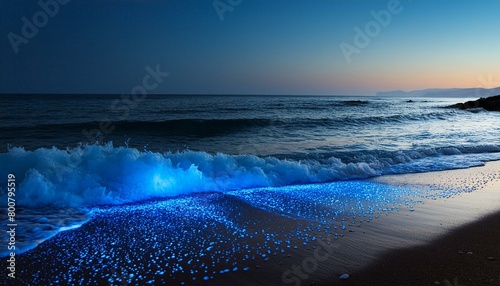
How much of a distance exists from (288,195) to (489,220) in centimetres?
344

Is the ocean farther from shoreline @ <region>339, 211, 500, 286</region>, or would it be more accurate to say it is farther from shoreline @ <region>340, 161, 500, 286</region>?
shoreline @ <region>339, 211, 500, 286</region>

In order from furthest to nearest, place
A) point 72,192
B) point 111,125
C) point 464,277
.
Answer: point 111,125 → point 72,192 → point 464,277

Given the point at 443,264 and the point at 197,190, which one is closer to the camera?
the point at 443,264

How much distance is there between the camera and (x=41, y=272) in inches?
136

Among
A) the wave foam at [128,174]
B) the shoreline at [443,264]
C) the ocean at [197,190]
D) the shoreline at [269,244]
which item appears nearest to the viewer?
the shoreline at [443,264]

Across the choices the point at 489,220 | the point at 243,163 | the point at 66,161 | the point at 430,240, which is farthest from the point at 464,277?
the point at 66,161

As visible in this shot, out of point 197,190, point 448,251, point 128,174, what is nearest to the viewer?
point 448,251

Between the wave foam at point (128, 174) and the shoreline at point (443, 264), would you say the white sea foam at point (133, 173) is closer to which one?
the wave foam at point (128, 174)

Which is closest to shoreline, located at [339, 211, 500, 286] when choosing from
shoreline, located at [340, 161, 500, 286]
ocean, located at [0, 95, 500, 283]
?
shoreline, located at [340, 161, 500, 286]

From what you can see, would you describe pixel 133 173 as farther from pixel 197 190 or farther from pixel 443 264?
pixel 443 264

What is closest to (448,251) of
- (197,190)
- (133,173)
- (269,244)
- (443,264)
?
(443,264)

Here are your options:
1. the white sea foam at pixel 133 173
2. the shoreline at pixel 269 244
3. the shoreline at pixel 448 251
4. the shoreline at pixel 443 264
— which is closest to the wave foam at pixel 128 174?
the white sea foam at pixel 133 173

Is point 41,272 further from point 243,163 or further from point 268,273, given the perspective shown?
point 243,163

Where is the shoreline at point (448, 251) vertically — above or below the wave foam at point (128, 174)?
below
